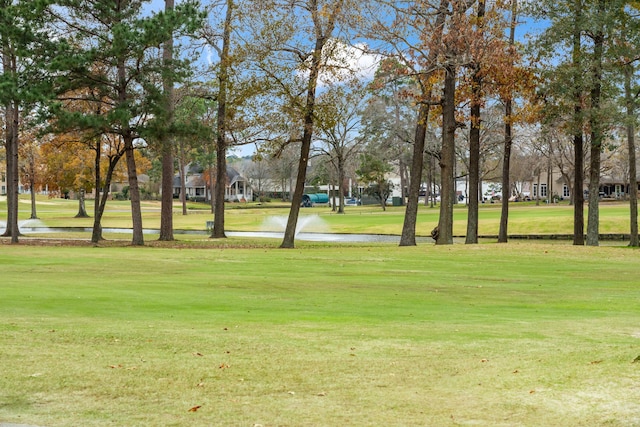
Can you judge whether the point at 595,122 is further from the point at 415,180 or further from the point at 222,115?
the point at 222,115

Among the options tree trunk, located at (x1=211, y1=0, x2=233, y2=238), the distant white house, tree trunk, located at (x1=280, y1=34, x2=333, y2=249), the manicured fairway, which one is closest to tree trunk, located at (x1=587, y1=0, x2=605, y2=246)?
tree trunk, located at (x1=280, y1=34, x2=333, y2=249)

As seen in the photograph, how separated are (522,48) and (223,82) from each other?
13532mm

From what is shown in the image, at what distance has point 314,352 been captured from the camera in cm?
996

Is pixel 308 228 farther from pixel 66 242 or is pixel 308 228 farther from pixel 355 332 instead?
pixel 355 332

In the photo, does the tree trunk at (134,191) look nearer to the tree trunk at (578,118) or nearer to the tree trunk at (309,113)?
the tree trunk at (309,113)

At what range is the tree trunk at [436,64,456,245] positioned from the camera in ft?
115

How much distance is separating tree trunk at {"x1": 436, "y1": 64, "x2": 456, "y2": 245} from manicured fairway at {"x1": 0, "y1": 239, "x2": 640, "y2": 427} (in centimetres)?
1546

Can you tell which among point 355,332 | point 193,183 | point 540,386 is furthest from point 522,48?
point 193,183

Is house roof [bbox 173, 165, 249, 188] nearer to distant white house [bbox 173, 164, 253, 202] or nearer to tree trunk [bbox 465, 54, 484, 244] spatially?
distant white house [bbox 173, 164, 253, 202]

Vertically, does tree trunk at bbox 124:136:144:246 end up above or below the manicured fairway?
above

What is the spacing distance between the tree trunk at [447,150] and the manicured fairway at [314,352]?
50.7 feet

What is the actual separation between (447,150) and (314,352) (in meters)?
27.3

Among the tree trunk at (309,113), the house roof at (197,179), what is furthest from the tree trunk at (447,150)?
the house roof at (197,179)

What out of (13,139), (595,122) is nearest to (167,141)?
(13,139)
